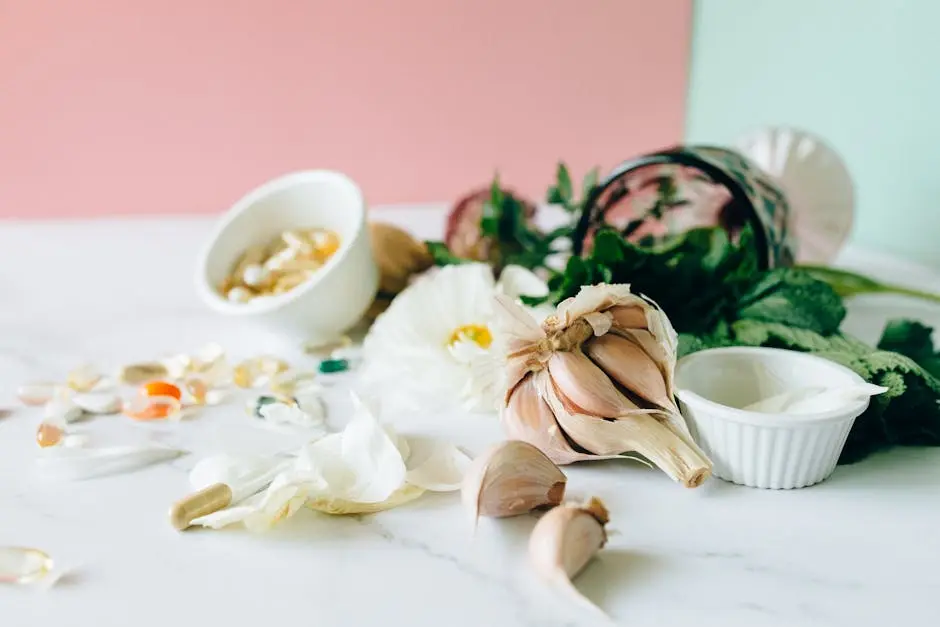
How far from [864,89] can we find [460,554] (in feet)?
2.82

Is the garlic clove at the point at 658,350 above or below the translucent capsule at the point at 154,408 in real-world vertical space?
above

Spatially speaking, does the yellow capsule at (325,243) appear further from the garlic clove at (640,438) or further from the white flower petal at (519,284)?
the garlic clove at (640,438)

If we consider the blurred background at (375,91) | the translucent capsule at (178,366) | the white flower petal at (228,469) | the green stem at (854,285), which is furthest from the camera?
the blurred background at (375,91)

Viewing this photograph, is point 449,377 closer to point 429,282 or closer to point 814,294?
point 429,282

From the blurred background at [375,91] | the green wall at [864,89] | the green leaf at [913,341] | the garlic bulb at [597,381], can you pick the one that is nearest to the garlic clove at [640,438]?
the garlic bulb at [597,381]

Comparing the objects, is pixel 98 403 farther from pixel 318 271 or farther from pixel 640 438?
pixel 640 438

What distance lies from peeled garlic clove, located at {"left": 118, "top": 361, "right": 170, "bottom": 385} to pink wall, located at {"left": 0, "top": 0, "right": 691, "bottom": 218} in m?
0.71

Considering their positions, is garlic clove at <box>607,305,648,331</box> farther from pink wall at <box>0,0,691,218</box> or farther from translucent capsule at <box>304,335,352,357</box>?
pink wall at <box>0,0,691,218</box>

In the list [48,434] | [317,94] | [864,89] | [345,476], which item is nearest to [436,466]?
[345,476]

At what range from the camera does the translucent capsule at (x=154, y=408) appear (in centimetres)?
62

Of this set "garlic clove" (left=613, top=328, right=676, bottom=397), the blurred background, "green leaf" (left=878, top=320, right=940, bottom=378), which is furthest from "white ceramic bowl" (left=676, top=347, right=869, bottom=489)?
the blurred background

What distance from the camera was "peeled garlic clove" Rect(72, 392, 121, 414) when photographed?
2.05ft

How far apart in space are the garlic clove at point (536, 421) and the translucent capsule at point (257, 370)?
0.26 m

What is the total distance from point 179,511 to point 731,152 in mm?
565
